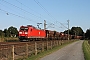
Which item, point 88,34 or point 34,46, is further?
point 88,34

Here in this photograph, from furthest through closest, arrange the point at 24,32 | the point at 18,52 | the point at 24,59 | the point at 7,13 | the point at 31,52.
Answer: the point at 24,32
the point at 7,13
the point at 31,52
the point at 18,52
the point at 24,59

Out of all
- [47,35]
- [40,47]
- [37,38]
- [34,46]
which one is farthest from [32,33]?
[34,46]

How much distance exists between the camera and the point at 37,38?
5816 cm

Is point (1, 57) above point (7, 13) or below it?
below

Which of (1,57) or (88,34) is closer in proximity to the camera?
(1,57)

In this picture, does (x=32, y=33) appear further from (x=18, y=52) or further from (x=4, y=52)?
(x=4, y=52)

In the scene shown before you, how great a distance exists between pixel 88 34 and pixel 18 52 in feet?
547

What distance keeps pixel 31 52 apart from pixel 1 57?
8273 millimetres

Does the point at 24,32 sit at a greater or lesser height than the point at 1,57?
greater

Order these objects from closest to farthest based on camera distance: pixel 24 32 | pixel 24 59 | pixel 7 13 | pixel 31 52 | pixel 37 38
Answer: pixel 24 59 → pixel 31 52 → pixel 7 13 → pixel 24 32 → pixel 37 38

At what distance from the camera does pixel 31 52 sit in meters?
22.8

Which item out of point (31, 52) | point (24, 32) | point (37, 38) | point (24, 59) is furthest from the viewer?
point (37, 38)

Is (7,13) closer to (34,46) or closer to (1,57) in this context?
(34,46)

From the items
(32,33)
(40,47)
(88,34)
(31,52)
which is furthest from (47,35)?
(88,34)
